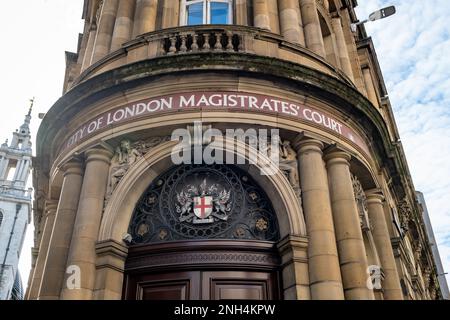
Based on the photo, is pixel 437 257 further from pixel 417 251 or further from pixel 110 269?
pixel 110 269

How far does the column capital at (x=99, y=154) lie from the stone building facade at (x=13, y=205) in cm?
7339

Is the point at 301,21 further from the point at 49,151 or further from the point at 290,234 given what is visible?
the point at 49,151

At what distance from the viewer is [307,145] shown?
32.3 ft

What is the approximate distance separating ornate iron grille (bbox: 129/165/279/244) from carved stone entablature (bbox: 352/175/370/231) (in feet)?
8.85

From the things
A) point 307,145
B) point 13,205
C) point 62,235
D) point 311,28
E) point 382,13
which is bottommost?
point 62,235

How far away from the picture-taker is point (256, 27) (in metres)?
11.4

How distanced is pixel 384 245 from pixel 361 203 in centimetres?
131

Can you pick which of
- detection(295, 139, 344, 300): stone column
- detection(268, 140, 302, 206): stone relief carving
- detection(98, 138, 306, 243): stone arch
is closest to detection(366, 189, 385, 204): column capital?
detection(295, 139, 344, 300): stone column

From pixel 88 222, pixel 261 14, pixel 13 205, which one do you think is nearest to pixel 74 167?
pixel 88 222

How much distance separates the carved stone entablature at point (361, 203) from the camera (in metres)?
11.1

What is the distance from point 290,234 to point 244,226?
113 cm

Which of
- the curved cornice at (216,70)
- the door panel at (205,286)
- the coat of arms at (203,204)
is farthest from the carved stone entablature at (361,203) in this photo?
the coat of arms at (203,204)

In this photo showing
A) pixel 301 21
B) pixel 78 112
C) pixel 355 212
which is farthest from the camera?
pixel 301 21
